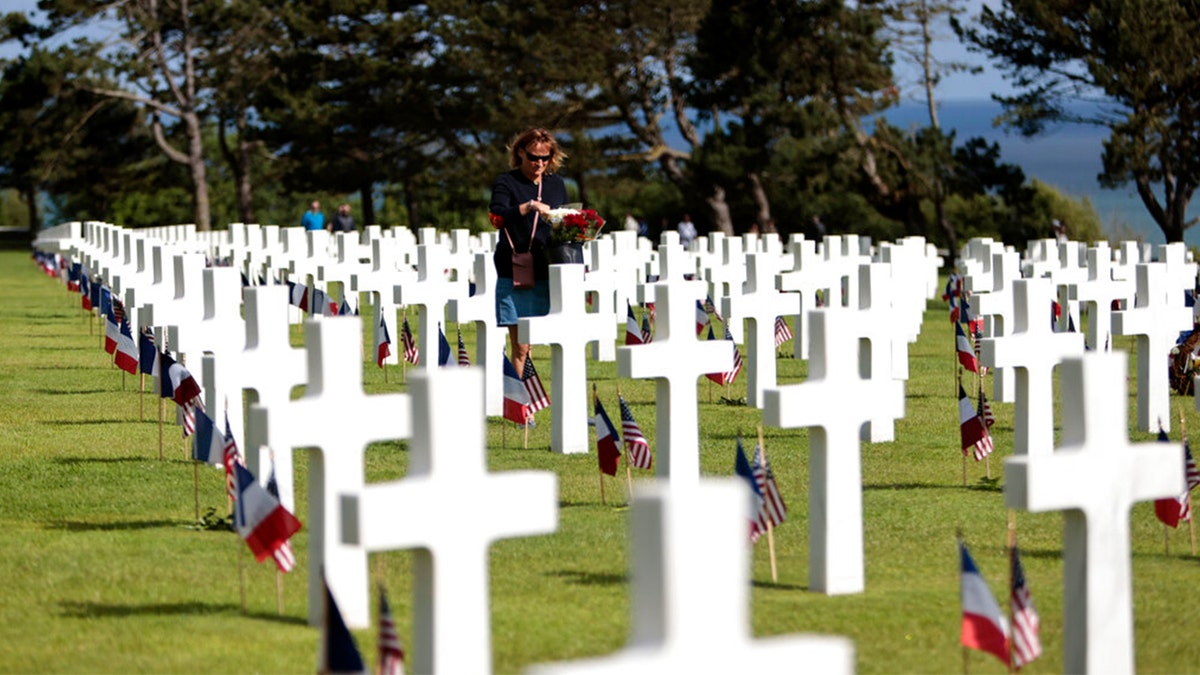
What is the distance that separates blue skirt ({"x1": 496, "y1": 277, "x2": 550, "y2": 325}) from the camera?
12.6 metres

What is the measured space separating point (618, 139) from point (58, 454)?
1824 inches

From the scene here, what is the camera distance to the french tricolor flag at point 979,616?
565cm

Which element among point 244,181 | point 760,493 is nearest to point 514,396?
point 760,493

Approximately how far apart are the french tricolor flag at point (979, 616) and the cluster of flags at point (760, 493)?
6.43ft

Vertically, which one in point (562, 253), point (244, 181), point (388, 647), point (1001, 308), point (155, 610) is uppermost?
point (244, 181)

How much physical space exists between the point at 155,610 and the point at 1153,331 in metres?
7.04

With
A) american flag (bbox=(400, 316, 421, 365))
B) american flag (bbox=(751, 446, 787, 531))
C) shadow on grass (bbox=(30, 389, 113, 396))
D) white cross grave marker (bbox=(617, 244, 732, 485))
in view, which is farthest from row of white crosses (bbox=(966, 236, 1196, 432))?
shadow on grass (bbox=(30, 389, 113, 396))

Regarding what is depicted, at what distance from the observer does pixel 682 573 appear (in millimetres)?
3596

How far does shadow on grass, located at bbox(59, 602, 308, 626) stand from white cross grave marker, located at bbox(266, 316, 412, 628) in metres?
0.49

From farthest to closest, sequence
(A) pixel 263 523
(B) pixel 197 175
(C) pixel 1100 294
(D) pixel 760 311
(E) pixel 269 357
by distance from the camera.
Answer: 1. (B) pixel 197 175
2. (C) pixel 1100 294
3. (D) pixel 760 311
4. (E) pixel 269 357
5. (A) pixel 263 523

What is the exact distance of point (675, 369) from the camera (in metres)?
8.94

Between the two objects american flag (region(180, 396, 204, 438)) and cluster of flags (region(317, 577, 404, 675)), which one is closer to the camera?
cluster of flags (region(317, 577, 404, 675))

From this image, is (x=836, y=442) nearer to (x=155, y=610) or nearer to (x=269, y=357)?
(x=269, y=357)

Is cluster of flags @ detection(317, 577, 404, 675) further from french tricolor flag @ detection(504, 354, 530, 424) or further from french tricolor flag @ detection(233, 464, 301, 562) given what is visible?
french tricolor flag @ detection(504, 354, 530, 424)
